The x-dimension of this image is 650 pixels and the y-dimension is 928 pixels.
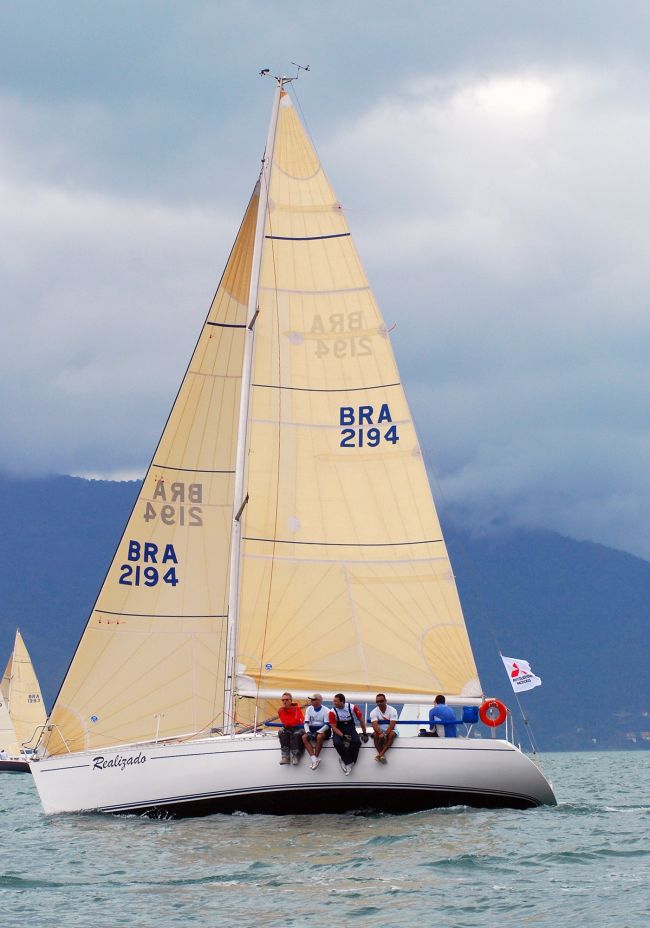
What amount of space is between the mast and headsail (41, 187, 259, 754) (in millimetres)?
993

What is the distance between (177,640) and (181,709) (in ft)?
3.74

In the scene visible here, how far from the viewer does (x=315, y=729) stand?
795 inches

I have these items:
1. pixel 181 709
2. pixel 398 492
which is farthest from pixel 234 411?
pixel 181 709

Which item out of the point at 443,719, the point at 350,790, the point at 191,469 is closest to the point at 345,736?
the point at 350,790

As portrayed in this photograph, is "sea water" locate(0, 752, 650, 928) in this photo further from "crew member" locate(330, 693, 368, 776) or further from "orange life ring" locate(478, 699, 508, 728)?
"orange life ring" locate(478, 699, 508, 728)

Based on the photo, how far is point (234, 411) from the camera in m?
25.0

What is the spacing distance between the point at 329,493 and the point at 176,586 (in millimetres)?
3170

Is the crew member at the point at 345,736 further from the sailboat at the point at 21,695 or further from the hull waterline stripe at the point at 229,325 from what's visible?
the sailboat at the point at 21,695

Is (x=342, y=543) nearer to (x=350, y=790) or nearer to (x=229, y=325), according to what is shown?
(x=350, y=790)

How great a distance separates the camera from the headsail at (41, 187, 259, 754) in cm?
2314

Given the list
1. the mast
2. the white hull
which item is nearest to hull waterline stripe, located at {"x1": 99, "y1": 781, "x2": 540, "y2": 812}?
the white hull

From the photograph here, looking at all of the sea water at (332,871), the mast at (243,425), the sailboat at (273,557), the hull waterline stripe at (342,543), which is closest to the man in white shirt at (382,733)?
the sea water at (332,871)

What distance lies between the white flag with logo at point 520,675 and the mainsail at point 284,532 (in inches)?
38.6

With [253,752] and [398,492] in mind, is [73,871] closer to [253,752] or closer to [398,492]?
[253,752]
